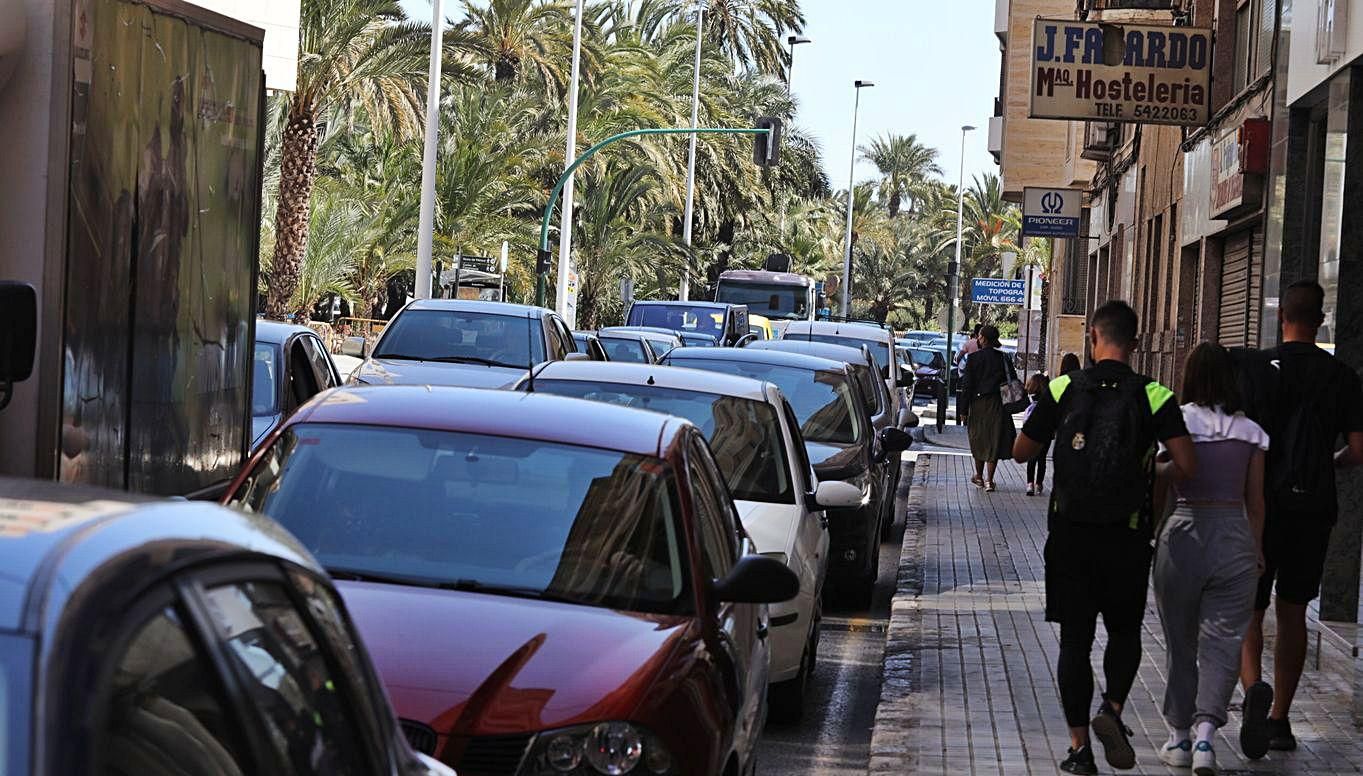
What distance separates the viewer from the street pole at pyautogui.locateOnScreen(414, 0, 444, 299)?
115 feet

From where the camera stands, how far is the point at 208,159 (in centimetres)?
788

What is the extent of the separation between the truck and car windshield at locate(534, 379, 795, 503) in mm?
1860

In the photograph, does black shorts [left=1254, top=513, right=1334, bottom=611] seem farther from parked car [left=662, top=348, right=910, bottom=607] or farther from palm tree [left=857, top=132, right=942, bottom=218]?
palm tree [left=857, top=132, right=942, bottom=218]

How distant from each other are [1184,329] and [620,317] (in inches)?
1612

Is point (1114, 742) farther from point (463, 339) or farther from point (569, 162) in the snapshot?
point (569, 162)

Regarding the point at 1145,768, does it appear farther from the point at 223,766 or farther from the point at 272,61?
the point at 272,61

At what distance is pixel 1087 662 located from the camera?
308 inches

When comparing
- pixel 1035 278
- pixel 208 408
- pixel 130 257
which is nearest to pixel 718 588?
pixel 130 257

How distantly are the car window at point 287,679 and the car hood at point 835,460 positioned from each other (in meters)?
10.0

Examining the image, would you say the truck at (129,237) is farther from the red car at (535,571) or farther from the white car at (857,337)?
the white car at (857,337)

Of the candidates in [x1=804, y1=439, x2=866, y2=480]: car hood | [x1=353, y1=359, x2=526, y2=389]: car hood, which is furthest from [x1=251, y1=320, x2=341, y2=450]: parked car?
[x1=353, y1=359, x2=526, y2=389]: car hood

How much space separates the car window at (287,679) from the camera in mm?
2441

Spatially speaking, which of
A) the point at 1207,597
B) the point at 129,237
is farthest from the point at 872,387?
the point at 129,237

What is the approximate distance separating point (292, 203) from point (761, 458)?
26943 mm
